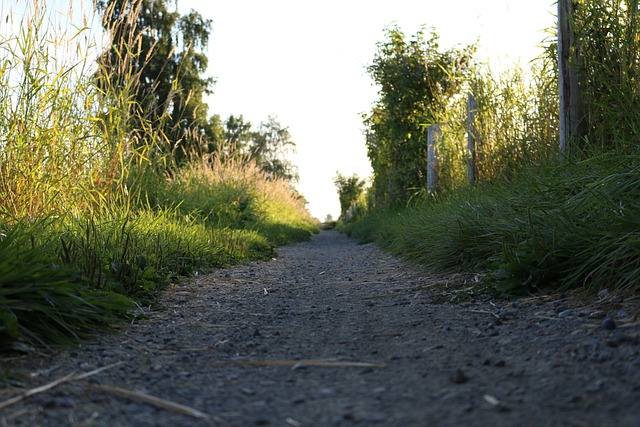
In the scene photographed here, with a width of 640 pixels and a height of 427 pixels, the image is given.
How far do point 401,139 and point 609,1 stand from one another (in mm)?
6757

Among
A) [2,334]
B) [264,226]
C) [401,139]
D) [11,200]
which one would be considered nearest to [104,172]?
[11,200]

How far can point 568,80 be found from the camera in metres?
4.07

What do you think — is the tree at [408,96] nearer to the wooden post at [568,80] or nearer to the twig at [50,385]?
the wooden post at [568,80]

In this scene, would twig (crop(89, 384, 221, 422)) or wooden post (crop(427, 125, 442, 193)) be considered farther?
wooden post (crop(427, 125, 442, 193))

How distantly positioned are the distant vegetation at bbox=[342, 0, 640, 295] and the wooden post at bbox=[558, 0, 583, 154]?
0.05 meters

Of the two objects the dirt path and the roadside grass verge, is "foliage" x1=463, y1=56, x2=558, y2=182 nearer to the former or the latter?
the roadside grass verge

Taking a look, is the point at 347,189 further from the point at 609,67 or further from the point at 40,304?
the point at 40,304

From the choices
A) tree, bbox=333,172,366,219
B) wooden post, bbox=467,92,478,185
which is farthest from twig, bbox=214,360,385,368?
tree, bbox=333,172,366,219

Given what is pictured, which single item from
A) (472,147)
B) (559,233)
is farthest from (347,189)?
(559,233)

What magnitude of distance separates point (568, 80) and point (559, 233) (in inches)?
71.1

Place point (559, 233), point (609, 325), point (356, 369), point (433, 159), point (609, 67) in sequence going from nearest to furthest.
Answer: point (356, 369)
point (609, 325)
point (559, 233)
point (609, 67)
point (433, 159)

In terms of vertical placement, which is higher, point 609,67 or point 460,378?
point 609,67

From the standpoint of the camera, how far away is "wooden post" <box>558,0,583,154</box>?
4.01 m

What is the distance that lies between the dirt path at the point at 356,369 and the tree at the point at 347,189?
3349 centimetres
